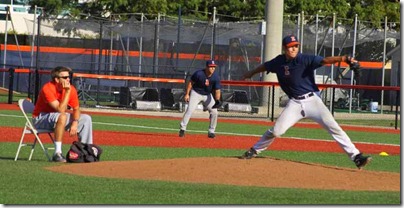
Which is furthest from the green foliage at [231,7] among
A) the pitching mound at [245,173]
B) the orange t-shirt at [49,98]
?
the pitching mound at [245,173]

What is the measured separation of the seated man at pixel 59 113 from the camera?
15.3 meters

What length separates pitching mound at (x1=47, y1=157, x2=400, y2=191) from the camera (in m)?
12.8

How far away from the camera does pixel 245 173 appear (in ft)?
44.1

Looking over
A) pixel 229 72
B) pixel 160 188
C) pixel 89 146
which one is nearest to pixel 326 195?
pixel 160 188

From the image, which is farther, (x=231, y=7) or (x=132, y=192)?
(x=231, y=7)

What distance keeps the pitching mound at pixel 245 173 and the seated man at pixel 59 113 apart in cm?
77

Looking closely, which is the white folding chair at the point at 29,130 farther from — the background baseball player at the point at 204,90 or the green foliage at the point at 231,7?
the green foliage at the point at 231,7

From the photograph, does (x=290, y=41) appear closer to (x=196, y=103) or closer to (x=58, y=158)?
(x=58, y=158)

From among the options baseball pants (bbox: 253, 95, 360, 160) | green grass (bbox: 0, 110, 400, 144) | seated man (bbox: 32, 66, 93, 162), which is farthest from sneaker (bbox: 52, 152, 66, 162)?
green grass (bbox: 0, 110, 400, 144)

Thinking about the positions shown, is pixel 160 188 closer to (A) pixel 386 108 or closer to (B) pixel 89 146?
(B) pixel 89 146

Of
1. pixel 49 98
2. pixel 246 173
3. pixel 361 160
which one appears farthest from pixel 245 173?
pixel 49 98

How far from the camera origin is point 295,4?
197ft

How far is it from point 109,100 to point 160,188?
28.6m

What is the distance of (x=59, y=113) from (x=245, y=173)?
327 cm
